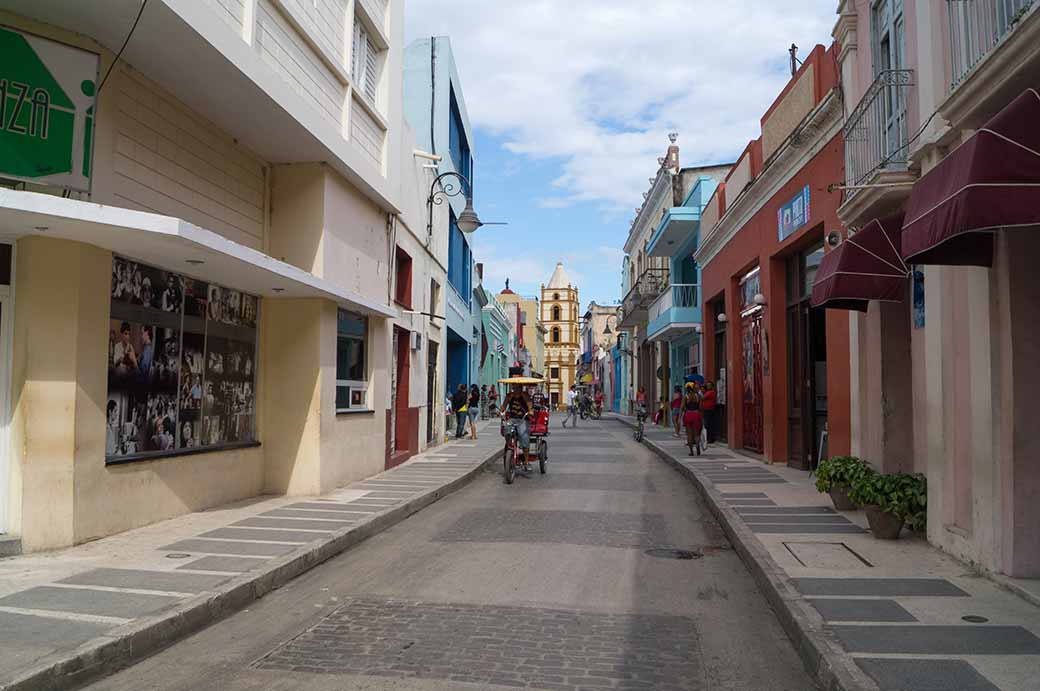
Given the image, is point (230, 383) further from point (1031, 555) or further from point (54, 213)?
point (1031, 555)

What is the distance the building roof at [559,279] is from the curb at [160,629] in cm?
9643

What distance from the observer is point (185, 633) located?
5.47 meters

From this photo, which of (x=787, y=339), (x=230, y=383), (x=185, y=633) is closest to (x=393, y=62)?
(x=230, y=383)

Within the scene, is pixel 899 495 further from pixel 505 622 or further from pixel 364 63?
pixel 364 63

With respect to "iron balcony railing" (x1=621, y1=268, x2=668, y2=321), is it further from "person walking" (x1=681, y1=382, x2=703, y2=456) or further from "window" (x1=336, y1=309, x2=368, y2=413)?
"window" (x1=336, y1=309, x2=368, y2=413)

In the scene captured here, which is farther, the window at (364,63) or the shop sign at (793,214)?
the shop sign at (793,214)

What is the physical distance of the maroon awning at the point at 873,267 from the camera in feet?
27.6

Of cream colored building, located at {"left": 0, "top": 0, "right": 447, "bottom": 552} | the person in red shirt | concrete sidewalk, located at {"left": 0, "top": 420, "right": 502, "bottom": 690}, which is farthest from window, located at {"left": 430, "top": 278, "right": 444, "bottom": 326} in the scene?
concrete sidewalk, located at {"left": 0, "top": 420, "right": 502, "bottom": 690}

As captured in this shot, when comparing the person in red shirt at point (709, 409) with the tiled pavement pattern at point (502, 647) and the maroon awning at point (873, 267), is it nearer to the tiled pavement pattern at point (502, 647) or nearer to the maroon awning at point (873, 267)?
the maroon awning at point (873, 267)

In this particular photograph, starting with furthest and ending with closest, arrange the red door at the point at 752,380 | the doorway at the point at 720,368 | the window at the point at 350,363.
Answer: the doorway at the point at 720,368
the red door at the point at 752,380
the window at the point at 350,363

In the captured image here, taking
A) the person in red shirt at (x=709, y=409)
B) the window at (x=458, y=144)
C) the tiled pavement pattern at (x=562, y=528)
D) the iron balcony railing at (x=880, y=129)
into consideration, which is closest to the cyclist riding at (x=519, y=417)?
the tiled pavement pattern at (x=562, y=528)

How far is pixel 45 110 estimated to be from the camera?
7129mm

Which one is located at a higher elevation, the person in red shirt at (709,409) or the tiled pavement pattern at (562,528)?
the person in red shirt at (709,409)

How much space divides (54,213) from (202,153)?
11.9 feet
